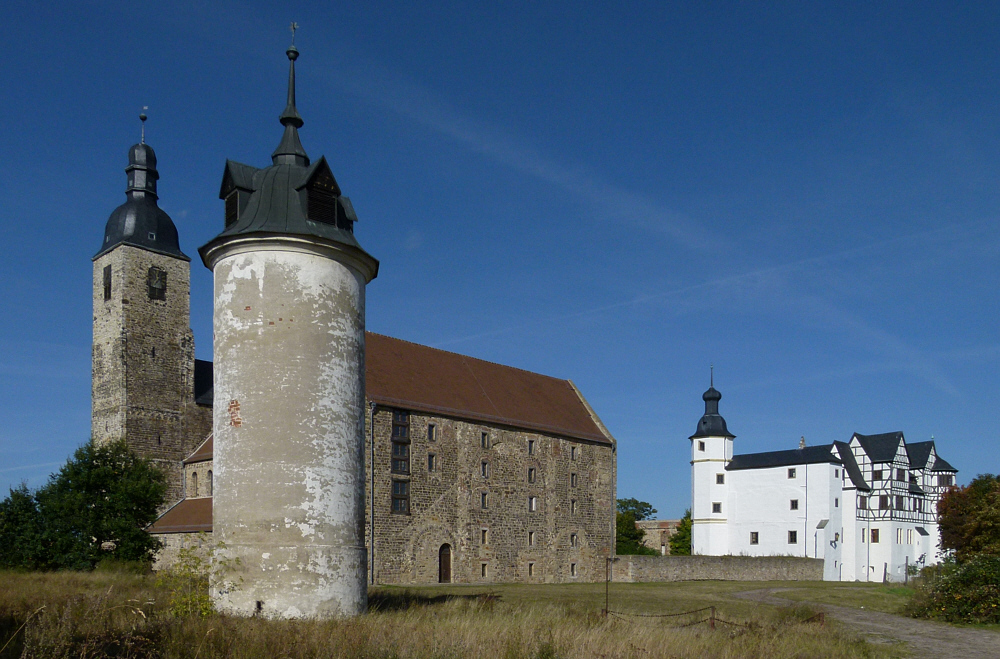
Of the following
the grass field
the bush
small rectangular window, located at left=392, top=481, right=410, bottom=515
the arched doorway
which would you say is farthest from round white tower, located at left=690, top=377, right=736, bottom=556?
the grass field

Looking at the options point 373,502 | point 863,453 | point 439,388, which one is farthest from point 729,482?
point 373,502

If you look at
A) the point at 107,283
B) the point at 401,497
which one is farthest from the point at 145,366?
the point at 401,497

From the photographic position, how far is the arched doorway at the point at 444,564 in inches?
1469

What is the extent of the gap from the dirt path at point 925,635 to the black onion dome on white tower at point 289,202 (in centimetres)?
1127

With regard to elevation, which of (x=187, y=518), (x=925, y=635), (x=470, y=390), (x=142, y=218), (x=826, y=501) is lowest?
(x=826, y=501)

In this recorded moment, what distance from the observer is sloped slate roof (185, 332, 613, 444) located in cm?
3788

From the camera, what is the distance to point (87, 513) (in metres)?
31.0

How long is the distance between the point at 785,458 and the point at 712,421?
18.4 feet

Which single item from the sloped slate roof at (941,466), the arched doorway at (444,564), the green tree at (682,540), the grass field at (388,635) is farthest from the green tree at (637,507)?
the grass field at (388,635)

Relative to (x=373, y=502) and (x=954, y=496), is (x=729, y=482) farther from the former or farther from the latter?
(x=373, y=502)

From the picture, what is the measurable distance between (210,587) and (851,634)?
11.5m

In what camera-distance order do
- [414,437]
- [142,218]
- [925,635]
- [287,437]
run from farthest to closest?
[142,218] → [414,437] → [925,635] → [287,437]

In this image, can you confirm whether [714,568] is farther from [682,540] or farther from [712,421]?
[682,540]

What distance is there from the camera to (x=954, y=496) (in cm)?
5134
